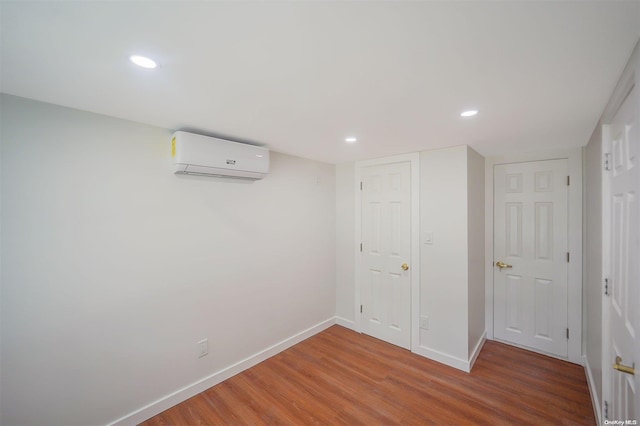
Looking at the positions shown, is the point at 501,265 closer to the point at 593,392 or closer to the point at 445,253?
the point at 445,253

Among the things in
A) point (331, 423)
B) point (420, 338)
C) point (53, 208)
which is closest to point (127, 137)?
point (53, 208)

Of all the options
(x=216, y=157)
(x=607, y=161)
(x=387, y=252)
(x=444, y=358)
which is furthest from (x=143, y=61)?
(x=444, y=358)

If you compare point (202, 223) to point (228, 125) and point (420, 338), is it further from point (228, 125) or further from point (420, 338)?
point (420, 338)

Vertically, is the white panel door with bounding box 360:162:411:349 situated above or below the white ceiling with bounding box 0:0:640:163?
below

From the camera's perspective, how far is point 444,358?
103 inches

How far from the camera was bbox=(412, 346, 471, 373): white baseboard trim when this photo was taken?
2.49 metres

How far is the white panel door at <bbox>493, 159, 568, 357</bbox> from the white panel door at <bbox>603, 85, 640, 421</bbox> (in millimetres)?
1279

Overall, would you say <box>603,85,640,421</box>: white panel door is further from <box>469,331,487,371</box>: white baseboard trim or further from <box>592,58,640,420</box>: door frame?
<box>469,331,487,371</box>: white baseboard trim

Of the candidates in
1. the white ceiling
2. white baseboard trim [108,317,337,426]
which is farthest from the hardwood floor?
the white ceiling

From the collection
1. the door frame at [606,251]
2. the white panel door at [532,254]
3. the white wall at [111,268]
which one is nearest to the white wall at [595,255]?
the door frame at [606,251]

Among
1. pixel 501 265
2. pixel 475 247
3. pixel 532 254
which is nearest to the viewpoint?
pixel 475 247

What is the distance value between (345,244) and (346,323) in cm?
106

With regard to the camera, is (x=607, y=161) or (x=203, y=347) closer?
(x=607, y=161)

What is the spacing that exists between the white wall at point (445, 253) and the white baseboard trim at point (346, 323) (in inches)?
34.8
